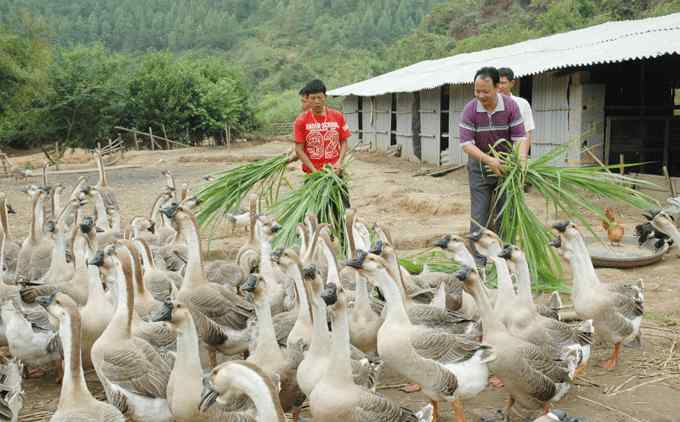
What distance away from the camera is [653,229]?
29.0ft

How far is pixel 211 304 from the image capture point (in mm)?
5855

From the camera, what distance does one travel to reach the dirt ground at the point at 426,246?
5023 millimetres

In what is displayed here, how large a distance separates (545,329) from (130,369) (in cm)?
320

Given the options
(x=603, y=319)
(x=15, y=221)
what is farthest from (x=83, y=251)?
(x=15, y=221)

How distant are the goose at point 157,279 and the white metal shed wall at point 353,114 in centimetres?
2750

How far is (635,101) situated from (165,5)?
101m

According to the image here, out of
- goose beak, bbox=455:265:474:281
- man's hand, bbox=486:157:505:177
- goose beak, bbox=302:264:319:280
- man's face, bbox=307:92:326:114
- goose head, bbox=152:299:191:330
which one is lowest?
goose head, bbox=152:299:191:330

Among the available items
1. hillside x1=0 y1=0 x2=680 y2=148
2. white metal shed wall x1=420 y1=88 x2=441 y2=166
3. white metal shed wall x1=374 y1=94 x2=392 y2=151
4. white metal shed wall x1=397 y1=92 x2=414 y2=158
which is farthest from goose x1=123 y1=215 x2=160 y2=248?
hillside x1=0 y1=0 x2=680 y2=148

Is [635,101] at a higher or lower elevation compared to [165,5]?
lower

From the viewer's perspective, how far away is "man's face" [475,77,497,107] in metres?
6.56

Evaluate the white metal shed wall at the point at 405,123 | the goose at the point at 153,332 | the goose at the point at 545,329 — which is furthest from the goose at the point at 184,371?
the white metal shed wall at the point at 405,123

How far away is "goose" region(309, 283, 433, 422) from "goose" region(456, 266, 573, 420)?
31.0 inches

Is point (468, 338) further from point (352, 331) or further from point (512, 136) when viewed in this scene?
point (512, 136)

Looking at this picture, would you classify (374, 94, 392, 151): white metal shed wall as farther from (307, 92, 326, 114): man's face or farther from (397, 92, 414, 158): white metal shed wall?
(307, 92, 326, 114): man's face
